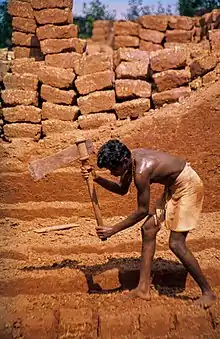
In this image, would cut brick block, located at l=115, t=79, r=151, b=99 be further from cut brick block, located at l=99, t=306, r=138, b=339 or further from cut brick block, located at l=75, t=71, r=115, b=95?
cut brick block, located at l=99, t=306, r=138, b=339

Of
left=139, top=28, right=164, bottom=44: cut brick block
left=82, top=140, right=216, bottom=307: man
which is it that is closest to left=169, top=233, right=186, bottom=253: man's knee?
left=82, top=140, right=216, bottom=307: man

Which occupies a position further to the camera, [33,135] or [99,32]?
[99,32]

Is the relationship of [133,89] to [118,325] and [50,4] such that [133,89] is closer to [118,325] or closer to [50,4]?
[50,4]

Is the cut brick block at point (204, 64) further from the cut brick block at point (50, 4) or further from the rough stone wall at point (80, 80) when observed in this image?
the cut brick block at point (50, 4)

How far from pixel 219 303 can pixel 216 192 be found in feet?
7.21

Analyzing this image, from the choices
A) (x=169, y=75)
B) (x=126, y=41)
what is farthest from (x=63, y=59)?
(x=126, y=41)

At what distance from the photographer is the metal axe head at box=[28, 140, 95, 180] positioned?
4039mm

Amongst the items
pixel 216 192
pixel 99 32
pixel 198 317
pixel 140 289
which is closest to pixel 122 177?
pixel 140 289

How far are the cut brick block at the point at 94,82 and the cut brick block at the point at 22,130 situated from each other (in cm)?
101

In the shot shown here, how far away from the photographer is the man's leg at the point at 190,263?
389cm

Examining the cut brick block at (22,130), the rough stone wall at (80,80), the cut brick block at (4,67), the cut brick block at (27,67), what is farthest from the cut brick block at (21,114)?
the cut brick block at (4,67)

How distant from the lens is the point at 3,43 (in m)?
15.4

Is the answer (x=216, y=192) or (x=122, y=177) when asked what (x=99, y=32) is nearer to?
(x=216, y=192)

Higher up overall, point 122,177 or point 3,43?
point 122,177
